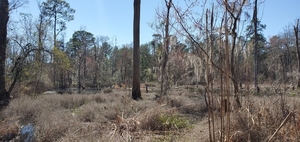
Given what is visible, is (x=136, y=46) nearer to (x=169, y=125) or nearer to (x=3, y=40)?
(x=3, y=40)

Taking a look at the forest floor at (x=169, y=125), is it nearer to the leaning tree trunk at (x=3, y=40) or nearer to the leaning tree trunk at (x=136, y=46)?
the leaning tree trunk at (x=3, y=40)

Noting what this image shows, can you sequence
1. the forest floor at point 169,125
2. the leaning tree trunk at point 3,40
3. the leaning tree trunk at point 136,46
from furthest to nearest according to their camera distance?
1. the leaning tree trunk at point 136,46
2. the leaning tree trunk at point 3,40
3. the forest floor at point 169,125

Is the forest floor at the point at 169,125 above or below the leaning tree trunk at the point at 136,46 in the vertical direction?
below

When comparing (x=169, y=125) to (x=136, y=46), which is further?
(x=136, y=46)

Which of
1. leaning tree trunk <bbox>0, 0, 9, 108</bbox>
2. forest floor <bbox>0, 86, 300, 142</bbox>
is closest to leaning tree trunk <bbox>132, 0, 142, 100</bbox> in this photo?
forest floor <bbox>0, 86, 300, 142</bbox>

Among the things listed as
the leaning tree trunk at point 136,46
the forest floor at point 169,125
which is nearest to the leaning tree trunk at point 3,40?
the forest floor at point 169,125

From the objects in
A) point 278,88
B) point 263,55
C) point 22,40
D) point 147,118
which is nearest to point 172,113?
point 147,118

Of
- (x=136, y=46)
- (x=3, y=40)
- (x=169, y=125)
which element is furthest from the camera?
(x=136, y=46)

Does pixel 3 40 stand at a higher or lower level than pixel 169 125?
higher

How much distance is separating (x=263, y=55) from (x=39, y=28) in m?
30.4

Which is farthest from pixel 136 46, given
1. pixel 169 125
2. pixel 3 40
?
pixel 169 125

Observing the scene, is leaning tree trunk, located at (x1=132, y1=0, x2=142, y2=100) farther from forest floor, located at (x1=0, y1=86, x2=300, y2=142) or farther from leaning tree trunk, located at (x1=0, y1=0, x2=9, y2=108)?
leaning tree trunk, located at (x1=0, y1=0, x2=9, y2=108)

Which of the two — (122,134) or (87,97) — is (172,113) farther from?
(87,97)

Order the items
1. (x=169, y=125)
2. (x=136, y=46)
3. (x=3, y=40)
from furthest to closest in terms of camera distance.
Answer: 1. (x=136, y=46)
2. (x=3, y=40)
3. (x=169, y=125)
